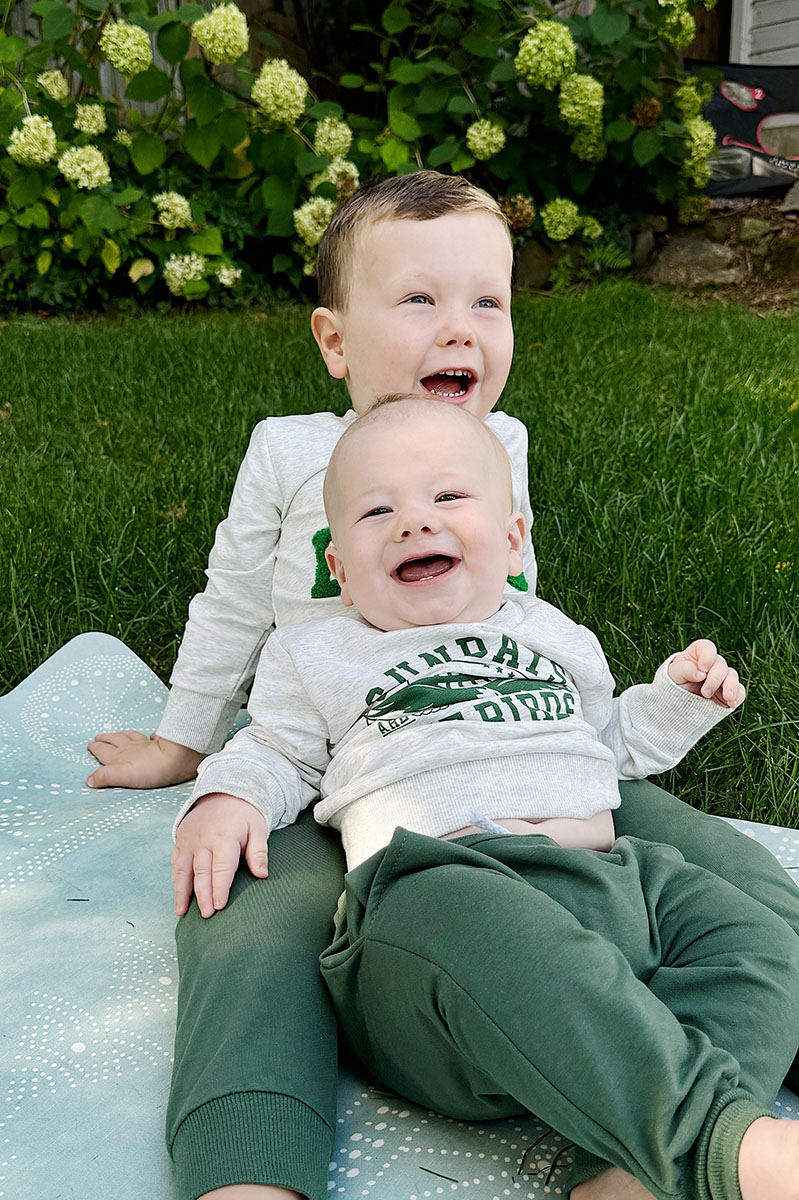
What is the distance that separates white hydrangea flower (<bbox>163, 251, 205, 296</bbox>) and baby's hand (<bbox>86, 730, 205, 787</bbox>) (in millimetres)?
3973

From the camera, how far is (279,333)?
183 inches

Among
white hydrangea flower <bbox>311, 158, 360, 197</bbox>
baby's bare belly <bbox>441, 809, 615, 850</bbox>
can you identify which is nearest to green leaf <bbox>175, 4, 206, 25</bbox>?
white hydrangea flower <bbox>311, 158, 360, 197</bbox>

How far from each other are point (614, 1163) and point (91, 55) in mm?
5509

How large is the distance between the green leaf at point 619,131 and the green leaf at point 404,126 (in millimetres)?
1067

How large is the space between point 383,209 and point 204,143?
404 centimetres

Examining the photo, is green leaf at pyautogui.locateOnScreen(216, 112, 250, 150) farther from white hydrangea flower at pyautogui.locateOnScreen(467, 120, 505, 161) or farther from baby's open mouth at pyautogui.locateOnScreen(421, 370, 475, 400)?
Result: baby's open mouth at pyautogui.locateOnScreen(421, 370, 475, 400)

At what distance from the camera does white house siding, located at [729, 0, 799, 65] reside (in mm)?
7371

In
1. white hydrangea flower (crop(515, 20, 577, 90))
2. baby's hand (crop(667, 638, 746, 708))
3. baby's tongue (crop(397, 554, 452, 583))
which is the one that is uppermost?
white hydrangea flower (crop(515, 20, 577, 90))

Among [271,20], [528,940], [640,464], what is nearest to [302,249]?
[271,20]

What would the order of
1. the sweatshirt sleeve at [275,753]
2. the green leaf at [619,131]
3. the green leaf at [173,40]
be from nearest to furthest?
the sweatshirt sleeve at [275,753]
the green leaf at [173,40]
the green leaf at [619,131]

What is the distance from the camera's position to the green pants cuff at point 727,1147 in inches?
31.7

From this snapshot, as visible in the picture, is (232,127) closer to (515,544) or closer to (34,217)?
(34,217)

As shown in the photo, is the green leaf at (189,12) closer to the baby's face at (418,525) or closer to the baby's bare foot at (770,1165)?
the baby's face at (418,525)

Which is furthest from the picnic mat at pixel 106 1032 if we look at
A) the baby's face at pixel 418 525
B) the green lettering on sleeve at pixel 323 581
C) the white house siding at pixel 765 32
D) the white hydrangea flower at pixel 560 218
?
the white house siding at pixel 765 32
